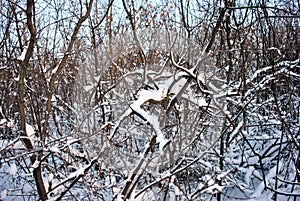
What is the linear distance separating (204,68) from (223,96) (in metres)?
0.37

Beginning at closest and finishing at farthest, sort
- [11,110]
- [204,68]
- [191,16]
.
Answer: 1. [204,68]
2. [191,16]
3. [11,110]

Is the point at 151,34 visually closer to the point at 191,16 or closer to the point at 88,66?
the point at 191,16

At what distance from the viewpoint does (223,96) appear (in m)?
2.58

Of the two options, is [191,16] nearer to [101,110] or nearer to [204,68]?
[204,68]

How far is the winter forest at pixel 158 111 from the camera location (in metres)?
1.97

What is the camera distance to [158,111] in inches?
85.2

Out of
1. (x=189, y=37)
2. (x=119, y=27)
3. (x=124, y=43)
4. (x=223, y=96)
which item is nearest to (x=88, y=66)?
(x=124, y=43)

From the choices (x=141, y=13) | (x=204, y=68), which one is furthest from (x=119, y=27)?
(x=204, y=68)

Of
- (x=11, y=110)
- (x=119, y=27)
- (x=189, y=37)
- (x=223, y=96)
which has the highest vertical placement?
(x=119, y=27)

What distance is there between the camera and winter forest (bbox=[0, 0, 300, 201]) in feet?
Result: 6.48

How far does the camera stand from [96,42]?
12.1 ft

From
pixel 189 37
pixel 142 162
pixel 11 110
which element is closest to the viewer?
pixel 142 162

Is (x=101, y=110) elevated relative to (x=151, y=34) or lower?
lower

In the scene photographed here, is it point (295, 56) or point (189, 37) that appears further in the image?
point (295, 56)
